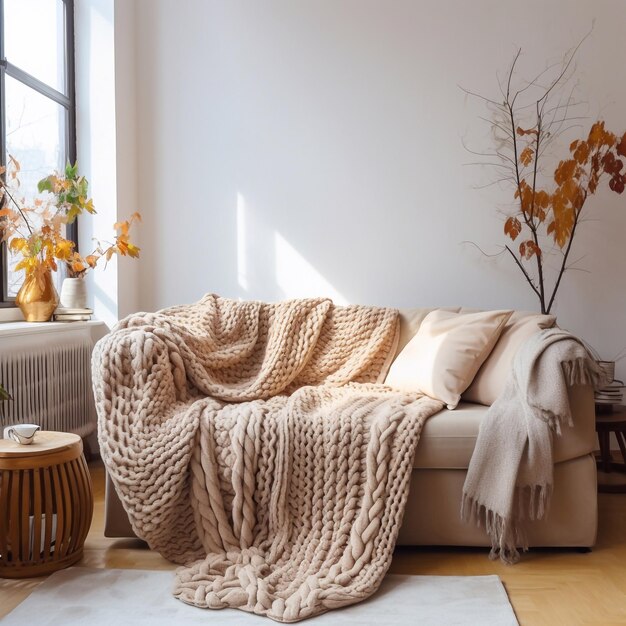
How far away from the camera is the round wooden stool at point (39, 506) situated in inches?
85.3

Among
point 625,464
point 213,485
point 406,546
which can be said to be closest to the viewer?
point 213,485

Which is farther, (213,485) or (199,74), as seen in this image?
(199,74)

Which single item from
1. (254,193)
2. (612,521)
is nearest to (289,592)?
(612,521)

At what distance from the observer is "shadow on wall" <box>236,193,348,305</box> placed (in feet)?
12.4

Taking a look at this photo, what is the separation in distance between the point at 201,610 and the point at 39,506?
1.91 feet

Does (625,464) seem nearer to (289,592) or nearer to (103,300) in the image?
(289,592)

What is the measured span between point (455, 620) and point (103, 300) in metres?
2.45

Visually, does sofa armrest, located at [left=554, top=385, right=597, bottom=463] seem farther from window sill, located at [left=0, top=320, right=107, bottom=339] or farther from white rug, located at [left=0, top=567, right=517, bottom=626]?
window sill, located at [left=0, top=320, right=107, bottom=339]

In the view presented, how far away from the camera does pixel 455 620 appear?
75.2 inches

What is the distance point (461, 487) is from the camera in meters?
2.40

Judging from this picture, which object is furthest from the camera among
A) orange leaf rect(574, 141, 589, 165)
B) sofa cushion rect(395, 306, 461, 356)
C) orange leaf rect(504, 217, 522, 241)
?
orange leaf rect(504, 217, 522, 241)

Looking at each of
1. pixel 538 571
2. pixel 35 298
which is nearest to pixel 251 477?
pixel 538 571

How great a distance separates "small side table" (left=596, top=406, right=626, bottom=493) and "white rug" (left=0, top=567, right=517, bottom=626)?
1.06 m

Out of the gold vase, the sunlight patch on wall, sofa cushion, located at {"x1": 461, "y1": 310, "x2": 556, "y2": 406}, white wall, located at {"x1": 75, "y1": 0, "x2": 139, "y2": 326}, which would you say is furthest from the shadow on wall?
sofa cushion, located at {"x1": 461, "y1": 310, "x2": 556, "y2": 406}
